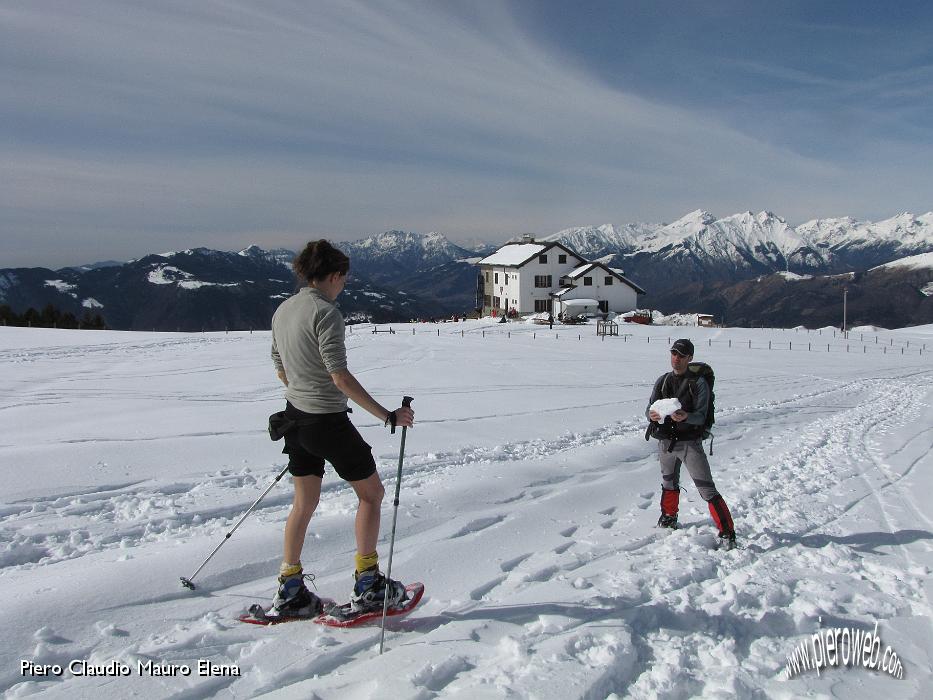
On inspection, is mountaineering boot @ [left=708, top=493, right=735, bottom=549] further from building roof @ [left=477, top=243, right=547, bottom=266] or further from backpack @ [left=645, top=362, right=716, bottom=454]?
building roof @ [left=477, top=243, right=547, bottom=266]

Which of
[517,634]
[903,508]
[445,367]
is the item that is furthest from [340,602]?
[445,367]

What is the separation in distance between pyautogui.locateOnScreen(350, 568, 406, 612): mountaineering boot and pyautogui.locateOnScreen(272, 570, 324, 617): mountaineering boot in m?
0.27

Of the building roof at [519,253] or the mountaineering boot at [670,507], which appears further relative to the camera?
the building roof at [519,253]

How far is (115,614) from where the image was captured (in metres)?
4.10

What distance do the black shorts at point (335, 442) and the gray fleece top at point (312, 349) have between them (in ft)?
0.20

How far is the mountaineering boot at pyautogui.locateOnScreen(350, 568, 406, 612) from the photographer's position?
13.3 feet

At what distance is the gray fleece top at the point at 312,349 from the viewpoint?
3730mm

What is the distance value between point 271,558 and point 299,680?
1818 millimetres

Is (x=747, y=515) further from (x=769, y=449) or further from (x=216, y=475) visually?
(x=216, y=475)

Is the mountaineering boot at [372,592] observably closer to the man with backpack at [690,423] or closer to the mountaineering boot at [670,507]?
the man with backpack at [690,423]

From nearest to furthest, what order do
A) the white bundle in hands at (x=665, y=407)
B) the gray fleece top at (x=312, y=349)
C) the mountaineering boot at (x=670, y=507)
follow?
the gray fleece top at (x=312, y=349) → the white bundle in hands at (x=665, y=407) → the mountaineering boot at (x=670, y=507)

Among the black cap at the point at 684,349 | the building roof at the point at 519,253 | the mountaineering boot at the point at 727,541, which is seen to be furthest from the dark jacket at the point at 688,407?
the building roof at the point at 519,253

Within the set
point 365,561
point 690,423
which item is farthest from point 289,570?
point 690,423

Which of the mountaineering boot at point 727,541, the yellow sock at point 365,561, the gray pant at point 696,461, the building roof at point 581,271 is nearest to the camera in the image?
the yellow sock at point 365,561
